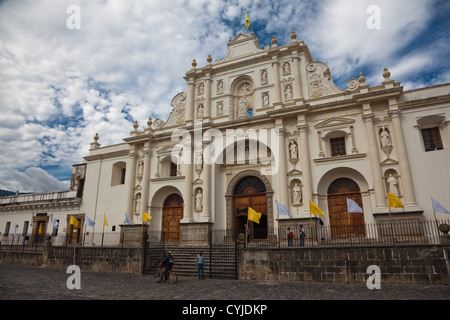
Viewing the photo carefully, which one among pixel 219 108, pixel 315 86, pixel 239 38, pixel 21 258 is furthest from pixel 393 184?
pixel 21 258

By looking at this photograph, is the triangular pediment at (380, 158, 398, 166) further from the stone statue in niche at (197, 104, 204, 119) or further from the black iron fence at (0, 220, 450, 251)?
the stone statue in niche at (197, 104, 204, 119)

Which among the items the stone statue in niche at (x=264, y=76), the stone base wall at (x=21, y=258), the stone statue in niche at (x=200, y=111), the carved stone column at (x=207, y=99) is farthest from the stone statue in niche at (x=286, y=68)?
the stone base wall at (x=21, y=258)

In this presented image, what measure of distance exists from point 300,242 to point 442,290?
6485 mm

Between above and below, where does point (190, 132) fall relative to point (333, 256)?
above

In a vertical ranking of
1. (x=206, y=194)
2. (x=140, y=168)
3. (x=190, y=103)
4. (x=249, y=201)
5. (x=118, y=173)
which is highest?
(x=190, y=103)

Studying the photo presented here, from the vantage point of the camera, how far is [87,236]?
2411 centimetres

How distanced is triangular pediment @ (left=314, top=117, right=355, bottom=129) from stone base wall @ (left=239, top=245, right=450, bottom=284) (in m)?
8.68

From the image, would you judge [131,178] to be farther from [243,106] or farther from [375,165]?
[375,165]

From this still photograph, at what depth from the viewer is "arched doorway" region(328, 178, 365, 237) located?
16.8 metres

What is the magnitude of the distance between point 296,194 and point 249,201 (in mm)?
3672

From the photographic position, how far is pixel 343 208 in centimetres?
1747

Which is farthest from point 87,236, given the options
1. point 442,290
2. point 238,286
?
point 442,290
